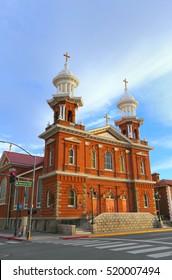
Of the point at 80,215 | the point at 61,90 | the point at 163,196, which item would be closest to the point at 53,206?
the point at 80,215

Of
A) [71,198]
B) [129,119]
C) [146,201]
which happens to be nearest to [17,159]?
[71,198]

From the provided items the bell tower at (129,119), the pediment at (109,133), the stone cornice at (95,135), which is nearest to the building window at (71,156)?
the stone cornice at (95,135)

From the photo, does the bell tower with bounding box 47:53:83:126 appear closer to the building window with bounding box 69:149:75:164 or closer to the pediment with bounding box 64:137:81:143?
the pediment with bounding box 64:137:81:143

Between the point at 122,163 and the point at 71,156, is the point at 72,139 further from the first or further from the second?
the point at 122,163

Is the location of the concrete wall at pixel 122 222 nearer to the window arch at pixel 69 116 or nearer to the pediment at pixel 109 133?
the pediment at pixel 109 133

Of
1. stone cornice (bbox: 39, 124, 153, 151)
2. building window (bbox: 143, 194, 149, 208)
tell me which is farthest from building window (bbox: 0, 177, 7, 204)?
building window (bbox: 143, 194, 149, 208)

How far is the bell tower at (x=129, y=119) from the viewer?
3731cm

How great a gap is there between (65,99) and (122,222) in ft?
55.0

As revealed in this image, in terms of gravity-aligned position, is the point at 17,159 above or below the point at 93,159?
above

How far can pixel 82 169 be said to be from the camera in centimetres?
2831

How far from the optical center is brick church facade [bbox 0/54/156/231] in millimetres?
26328

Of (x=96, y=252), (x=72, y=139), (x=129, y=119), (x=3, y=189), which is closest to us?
(x=96, y=252)
